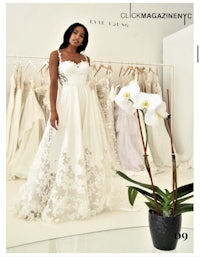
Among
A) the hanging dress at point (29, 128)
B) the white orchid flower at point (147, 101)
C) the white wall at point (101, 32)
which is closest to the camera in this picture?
the white orchid flower at point (147, 101)

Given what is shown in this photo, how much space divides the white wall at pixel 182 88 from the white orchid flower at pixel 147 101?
656 mm

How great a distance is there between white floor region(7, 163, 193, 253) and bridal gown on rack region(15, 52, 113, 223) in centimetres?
5

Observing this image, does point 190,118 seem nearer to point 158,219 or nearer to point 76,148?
point 76,148

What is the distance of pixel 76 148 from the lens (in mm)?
1146

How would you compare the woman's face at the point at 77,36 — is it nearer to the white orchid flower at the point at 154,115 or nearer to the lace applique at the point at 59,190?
the lace applique at the point at 59,190

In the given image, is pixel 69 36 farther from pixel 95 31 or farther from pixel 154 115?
pixel 154 115

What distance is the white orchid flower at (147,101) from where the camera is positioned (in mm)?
707

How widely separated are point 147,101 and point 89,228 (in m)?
0.52

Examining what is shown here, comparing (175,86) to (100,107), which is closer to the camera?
(100,107)

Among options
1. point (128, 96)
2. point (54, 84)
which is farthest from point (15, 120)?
point (128, 96)

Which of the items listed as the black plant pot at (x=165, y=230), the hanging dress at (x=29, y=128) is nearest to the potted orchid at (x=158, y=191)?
the black plant pot at (x=165, y=230)

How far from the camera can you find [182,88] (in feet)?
5.07

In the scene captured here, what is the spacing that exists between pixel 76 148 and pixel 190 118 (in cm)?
59
